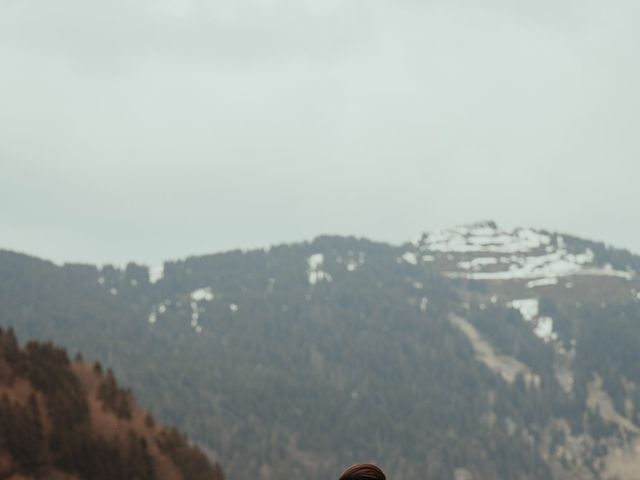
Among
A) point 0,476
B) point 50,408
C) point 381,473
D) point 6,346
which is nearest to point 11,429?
point 0,476

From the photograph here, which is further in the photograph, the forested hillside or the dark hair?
the forested hillside

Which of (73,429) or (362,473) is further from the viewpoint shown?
(73,429)

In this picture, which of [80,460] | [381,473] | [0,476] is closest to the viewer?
[381,473]

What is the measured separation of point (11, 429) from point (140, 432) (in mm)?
20579

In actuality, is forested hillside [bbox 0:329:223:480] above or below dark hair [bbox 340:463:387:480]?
below

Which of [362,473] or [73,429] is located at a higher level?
[362,473]

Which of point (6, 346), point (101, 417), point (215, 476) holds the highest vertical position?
point (6, 346)

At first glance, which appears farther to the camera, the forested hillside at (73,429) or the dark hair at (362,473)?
the forested hillside at (73,429)

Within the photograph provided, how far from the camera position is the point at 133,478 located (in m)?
97.1

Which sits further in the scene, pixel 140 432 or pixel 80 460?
pixel 140 432

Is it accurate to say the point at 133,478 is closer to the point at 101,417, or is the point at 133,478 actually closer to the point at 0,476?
the point at 101,417

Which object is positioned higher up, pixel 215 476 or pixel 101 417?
pixel 101 417

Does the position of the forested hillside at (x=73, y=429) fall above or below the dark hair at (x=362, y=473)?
below

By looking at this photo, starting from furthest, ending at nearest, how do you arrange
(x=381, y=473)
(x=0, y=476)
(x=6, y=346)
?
(x=6, y=346), (x=0, y=476), (x=381, y=473)
